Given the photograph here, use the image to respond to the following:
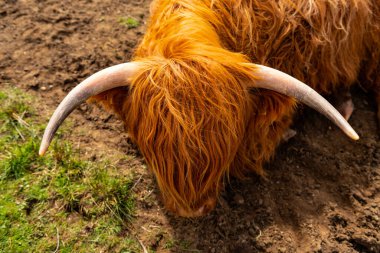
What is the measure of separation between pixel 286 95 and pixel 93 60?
2.04 m

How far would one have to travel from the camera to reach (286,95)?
1952 mm

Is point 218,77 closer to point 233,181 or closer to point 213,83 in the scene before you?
point 213,83

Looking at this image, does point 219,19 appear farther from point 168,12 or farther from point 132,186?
point 132,186

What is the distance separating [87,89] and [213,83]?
0.60 m

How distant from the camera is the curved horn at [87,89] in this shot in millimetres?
1768

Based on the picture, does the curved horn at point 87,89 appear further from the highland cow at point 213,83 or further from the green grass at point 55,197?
the green grass at point 55,197

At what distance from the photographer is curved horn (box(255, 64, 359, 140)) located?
5.82 feet

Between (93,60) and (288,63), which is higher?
(288,63)

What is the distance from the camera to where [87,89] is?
5.98ft

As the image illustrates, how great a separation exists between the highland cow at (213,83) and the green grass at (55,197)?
560 mm

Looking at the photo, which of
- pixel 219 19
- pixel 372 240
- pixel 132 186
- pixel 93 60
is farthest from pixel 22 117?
pixel 372 240

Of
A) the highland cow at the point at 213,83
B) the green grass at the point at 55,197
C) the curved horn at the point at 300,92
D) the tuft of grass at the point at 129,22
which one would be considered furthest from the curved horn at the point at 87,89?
the tuft of grass at the point at 129,22

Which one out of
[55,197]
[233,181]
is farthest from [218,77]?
[55,197]

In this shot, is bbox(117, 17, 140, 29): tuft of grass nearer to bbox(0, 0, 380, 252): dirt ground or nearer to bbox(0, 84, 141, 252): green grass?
bbox(0, 0, 380, 252): dirt ground
